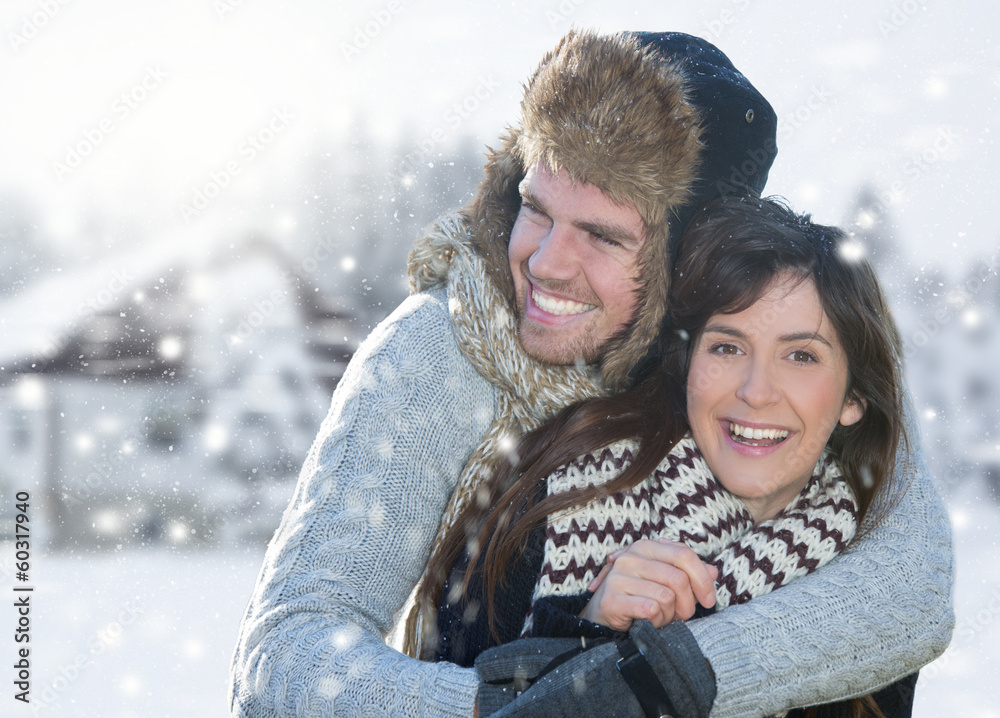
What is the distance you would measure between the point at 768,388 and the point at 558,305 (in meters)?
0.49

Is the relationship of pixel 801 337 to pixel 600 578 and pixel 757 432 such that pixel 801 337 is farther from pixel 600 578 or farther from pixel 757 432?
pixel 600 578

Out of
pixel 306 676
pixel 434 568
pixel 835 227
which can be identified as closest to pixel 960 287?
pixel 835 227

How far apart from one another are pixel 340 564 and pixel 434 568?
27 centimetres

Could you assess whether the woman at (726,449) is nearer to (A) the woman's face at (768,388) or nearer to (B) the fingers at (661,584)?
(A) the woman's face at (768,388)

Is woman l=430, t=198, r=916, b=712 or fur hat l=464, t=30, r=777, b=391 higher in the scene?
fur hat l=464, t=30, r=777, b=391

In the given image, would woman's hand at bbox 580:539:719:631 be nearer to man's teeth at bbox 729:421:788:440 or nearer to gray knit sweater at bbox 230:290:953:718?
gray knit sweater at bbox 230:290:953:718

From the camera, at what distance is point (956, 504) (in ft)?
23.6

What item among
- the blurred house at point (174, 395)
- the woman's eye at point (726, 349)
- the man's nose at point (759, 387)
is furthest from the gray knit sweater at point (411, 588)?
the blurred house at point (174, 395)

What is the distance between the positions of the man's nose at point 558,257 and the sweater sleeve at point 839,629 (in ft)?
2.55

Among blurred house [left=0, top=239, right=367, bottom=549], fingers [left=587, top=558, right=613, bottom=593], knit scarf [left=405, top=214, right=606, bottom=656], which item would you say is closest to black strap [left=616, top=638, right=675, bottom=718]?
fingers [left=587, top=558, right=613, bottom=593]

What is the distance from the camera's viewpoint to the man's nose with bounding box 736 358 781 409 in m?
1.58

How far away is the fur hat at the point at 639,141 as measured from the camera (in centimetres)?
169

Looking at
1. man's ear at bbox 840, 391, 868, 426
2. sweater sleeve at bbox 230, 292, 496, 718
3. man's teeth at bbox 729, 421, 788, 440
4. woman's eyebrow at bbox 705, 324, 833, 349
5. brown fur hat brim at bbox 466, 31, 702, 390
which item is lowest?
sweater sleeve at bbox 230, 292, 496, 718

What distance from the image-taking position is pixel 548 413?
5.69 ft
